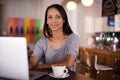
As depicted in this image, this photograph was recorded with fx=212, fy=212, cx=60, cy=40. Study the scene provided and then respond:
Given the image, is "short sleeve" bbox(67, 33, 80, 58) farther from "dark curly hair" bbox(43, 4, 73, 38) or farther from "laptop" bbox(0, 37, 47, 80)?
"laptop" bbox(0, 37, 47, 80)

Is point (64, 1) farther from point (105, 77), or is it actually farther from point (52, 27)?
point (52, 27)

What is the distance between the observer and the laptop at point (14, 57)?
973 mm

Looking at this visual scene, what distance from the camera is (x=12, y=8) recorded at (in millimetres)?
5211

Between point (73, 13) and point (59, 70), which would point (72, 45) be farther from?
point (73, 13)

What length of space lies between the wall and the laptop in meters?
4.25

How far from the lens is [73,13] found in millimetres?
5637

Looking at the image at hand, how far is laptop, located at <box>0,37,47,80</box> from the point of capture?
0.97 meters

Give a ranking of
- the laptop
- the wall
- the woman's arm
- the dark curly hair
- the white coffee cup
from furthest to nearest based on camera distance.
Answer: the wall
the dark curly hair
the woman's arm
the white coffee cup
the laptop

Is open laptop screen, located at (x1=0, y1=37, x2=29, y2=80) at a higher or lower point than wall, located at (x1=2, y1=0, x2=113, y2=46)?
lower

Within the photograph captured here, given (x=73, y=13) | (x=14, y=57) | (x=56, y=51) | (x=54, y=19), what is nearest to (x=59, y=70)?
(x=14, y=57)

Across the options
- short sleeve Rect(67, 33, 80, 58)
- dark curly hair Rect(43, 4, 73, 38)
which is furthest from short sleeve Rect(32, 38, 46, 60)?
short sleeve Rect(67, 33, 80, 58)

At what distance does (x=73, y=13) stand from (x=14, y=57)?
15.5 feet

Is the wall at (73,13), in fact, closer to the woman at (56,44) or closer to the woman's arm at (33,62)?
the woman at (56,44)

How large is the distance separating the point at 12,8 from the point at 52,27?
377 cm
